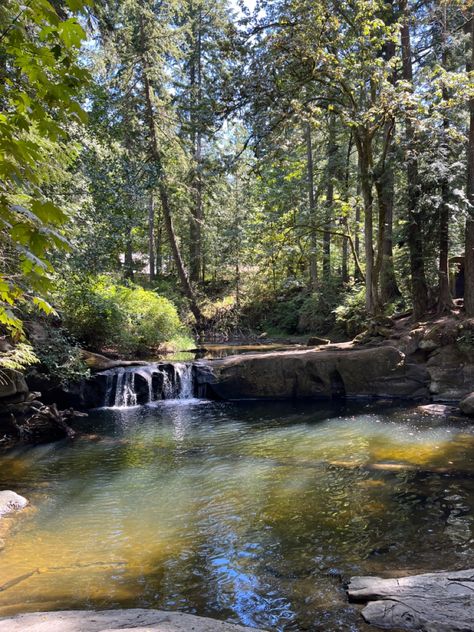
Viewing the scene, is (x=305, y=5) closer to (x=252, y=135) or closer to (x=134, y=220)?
(x=252, y=135)

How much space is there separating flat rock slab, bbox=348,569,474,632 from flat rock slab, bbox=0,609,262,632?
41.8 inches

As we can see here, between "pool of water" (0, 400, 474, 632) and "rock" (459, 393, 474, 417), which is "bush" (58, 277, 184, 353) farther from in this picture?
"rock" (459, 393, 474, 417)

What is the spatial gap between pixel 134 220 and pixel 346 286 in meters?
12.6

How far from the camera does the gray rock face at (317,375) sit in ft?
41.1

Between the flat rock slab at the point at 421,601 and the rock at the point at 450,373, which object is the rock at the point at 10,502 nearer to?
the flat rock slab at the point at 421,601

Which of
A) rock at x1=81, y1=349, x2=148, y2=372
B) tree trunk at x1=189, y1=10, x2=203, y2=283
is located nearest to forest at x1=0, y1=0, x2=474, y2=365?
tree trunk at x1=189, y1=10, x2=203, y2=283

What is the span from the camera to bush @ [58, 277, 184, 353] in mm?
13945

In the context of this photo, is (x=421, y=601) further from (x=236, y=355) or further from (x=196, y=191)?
(x=196, y=191)

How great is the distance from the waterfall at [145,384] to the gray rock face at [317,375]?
473mm

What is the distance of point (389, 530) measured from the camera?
17.2ft

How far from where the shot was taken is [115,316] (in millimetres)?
15117

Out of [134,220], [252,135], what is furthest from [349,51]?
[134,220]

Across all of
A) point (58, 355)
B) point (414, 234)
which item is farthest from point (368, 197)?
point (58, 355)

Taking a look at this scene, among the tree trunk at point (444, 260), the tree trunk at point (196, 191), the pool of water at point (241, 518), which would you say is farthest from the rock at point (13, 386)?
the tree trunk at point (196, 191)
